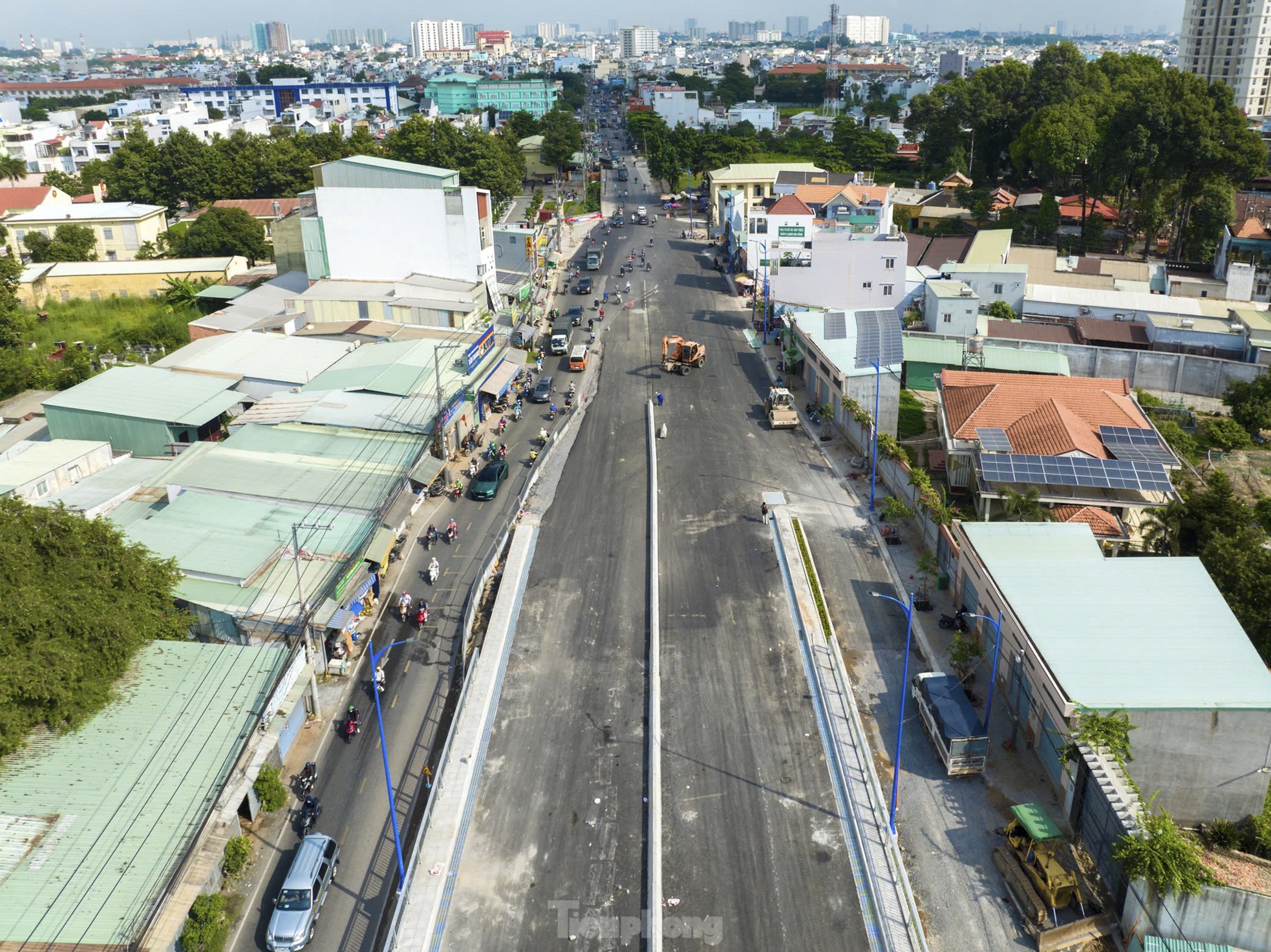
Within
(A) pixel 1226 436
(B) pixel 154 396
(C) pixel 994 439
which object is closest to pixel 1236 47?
(A) pixel 1226 436

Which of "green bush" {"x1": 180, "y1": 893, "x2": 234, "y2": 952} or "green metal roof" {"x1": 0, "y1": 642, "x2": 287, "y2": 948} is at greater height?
"green metal roof" {"x1": 0, "y1": 642, "x2": 287, "y2": 948}

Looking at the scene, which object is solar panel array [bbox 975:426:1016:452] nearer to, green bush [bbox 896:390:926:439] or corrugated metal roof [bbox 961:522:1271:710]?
green bush [bbox 896:390:926:439]

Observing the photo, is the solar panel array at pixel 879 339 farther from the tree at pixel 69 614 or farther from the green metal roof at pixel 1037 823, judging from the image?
the tree at pixel 69 614

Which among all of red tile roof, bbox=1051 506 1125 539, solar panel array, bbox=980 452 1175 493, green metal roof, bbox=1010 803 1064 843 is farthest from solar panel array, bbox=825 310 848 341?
green metal roof, bbox=1010 803 1064 843

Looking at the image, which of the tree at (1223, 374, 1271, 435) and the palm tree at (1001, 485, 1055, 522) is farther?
the tree at (1223, 374, 1271, 435)

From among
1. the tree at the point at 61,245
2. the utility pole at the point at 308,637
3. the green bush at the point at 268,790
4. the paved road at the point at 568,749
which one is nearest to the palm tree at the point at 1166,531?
the paved road at the point at 568,749

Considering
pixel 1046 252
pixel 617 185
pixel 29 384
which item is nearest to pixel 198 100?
pixel 617 185
